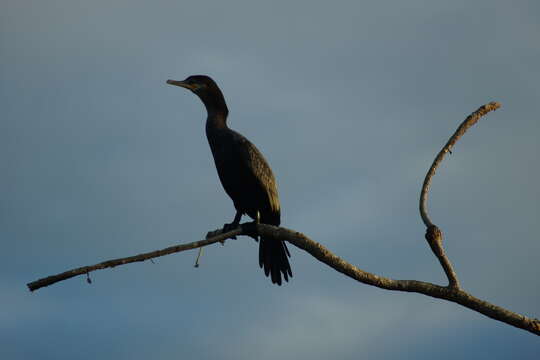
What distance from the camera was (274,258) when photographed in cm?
697

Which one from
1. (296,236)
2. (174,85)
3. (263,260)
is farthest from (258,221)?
(174,85)

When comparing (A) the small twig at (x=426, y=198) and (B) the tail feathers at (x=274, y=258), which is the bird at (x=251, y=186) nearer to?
(B) the tail feathers at (x=274, y=258)

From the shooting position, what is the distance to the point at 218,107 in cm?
754

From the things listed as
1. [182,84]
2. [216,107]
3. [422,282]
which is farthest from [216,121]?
[422,282]

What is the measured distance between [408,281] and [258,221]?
225cm

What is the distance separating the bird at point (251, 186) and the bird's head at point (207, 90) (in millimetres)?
304

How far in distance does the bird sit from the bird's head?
0.30 meters

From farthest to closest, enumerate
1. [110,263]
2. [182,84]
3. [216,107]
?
[182,84] → [216,107] → [110,263]

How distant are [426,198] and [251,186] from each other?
2.31 m

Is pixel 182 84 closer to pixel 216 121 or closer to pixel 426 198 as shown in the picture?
pixel 216 121

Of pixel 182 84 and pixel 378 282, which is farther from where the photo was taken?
pixel 182 84

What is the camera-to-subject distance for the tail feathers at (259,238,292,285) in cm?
696

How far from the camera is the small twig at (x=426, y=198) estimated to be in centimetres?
498

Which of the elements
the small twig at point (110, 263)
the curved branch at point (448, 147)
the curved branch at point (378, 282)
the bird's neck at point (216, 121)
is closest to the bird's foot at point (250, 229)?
the small twig at point (110, 263)
